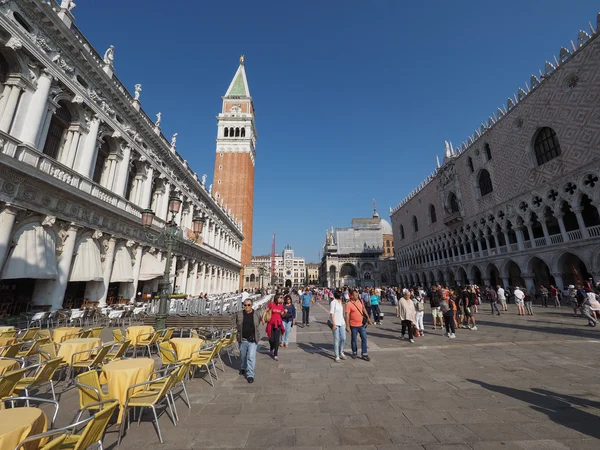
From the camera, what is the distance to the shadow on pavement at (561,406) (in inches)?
125

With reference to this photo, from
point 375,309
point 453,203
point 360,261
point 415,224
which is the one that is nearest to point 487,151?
point 453,203

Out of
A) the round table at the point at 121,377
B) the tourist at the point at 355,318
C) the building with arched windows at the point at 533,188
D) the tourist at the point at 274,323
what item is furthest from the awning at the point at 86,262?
the building with arched windows at the point at 533,188

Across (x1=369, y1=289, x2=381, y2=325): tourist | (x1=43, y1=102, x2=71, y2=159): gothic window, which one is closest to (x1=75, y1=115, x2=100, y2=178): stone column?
(x1=43, y1=102, x2=71, y2=159): gothic window

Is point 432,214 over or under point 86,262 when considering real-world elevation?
over

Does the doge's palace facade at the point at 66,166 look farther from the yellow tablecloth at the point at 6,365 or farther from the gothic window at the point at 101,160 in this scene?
the yellow tablecloth at the point at 6,365

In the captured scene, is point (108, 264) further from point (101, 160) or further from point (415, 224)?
point (415, 224)

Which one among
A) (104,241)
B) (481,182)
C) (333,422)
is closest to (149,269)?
(104,241)

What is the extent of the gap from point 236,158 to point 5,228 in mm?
47045

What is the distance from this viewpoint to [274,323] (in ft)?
22.8

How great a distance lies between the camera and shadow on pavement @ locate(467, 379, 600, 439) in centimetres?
318

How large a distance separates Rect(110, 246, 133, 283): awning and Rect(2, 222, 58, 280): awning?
3.82 m

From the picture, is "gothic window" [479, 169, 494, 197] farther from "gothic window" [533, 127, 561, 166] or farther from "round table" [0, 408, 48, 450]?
"round table" [0, 408, 48, 450]

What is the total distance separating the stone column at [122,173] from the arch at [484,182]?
35432mm

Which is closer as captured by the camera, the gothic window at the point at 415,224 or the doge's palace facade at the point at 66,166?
the doge's palace facade at the point at 66,166
